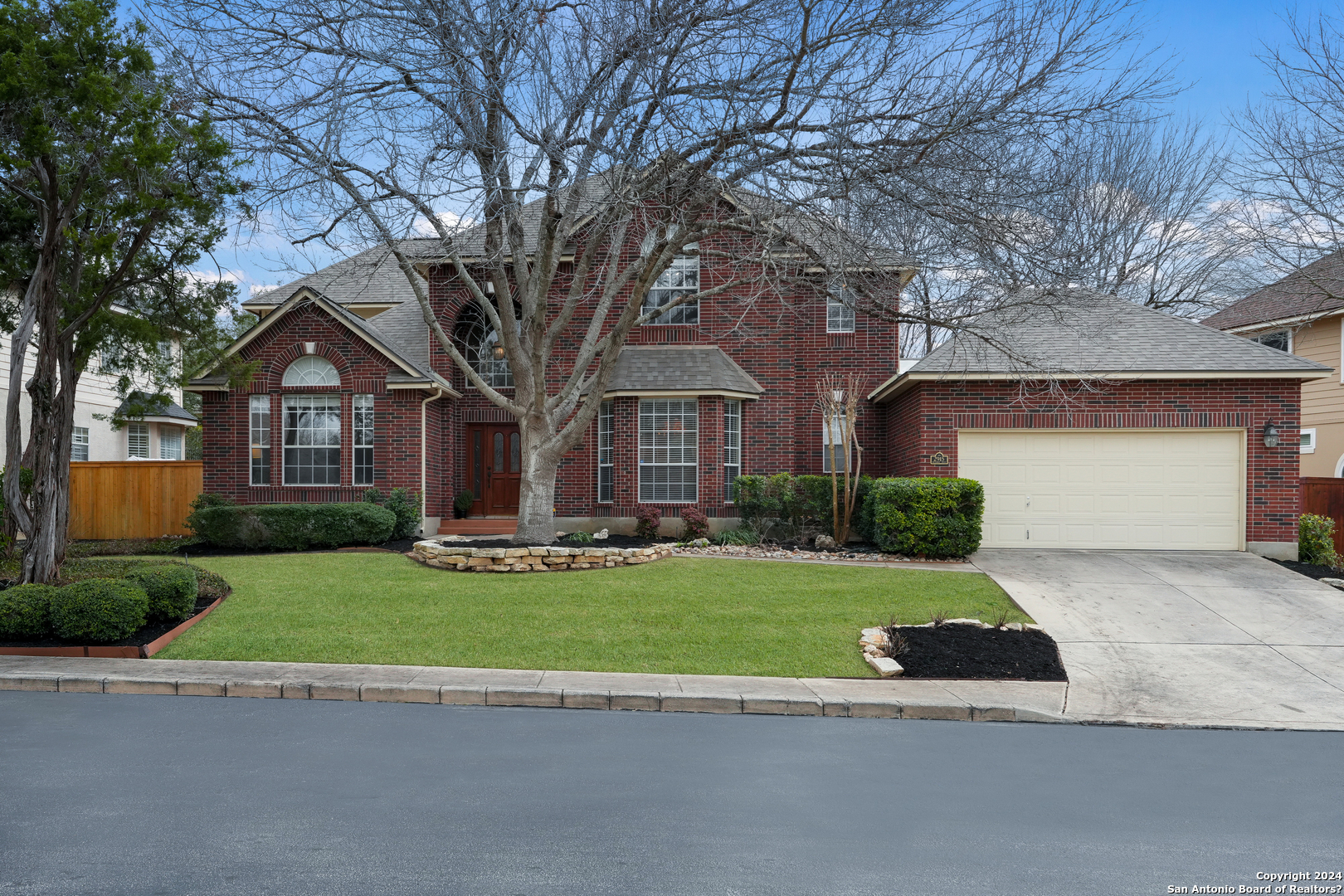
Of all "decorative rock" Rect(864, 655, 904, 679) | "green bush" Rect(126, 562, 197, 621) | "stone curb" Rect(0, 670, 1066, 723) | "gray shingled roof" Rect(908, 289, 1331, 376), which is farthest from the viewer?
"gray shingled roof" Rect(908, 289, 1331, 376)

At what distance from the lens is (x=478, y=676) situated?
8.20m

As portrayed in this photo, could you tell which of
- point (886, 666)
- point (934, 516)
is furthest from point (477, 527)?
point (886, 666)

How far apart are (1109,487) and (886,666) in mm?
9426

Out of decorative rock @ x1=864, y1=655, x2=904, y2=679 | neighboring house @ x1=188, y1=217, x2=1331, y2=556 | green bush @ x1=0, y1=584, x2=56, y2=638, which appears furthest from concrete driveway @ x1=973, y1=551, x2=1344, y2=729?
green bush @ x1=0, y1=584, x2=56, y2=638

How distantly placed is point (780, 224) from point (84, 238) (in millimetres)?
9768

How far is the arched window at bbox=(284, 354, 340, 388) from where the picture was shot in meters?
19.2

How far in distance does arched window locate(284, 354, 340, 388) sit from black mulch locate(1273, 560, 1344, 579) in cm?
1828

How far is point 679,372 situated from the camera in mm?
19125

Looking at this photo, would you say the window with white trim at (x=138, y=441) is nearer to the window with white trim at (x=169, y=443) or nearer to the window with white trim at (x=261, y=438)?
the window with white trim at (x=169, y=443)

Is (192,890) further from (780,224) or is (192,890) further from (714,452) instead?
(714,452)

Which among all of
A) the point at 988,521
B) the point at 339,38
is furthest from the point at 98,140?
the point at 988,521

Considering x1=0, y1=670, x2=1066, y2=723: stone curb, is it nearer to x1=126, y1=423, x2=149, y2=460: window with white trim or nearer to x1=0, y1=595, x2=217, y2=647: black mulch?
x1=0, y1=595, x2=217, y2=647: black mulch

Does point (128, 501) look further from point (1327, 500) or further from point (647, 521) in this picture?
point (1327, 500)

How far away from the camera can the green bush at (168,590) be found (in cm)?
984
